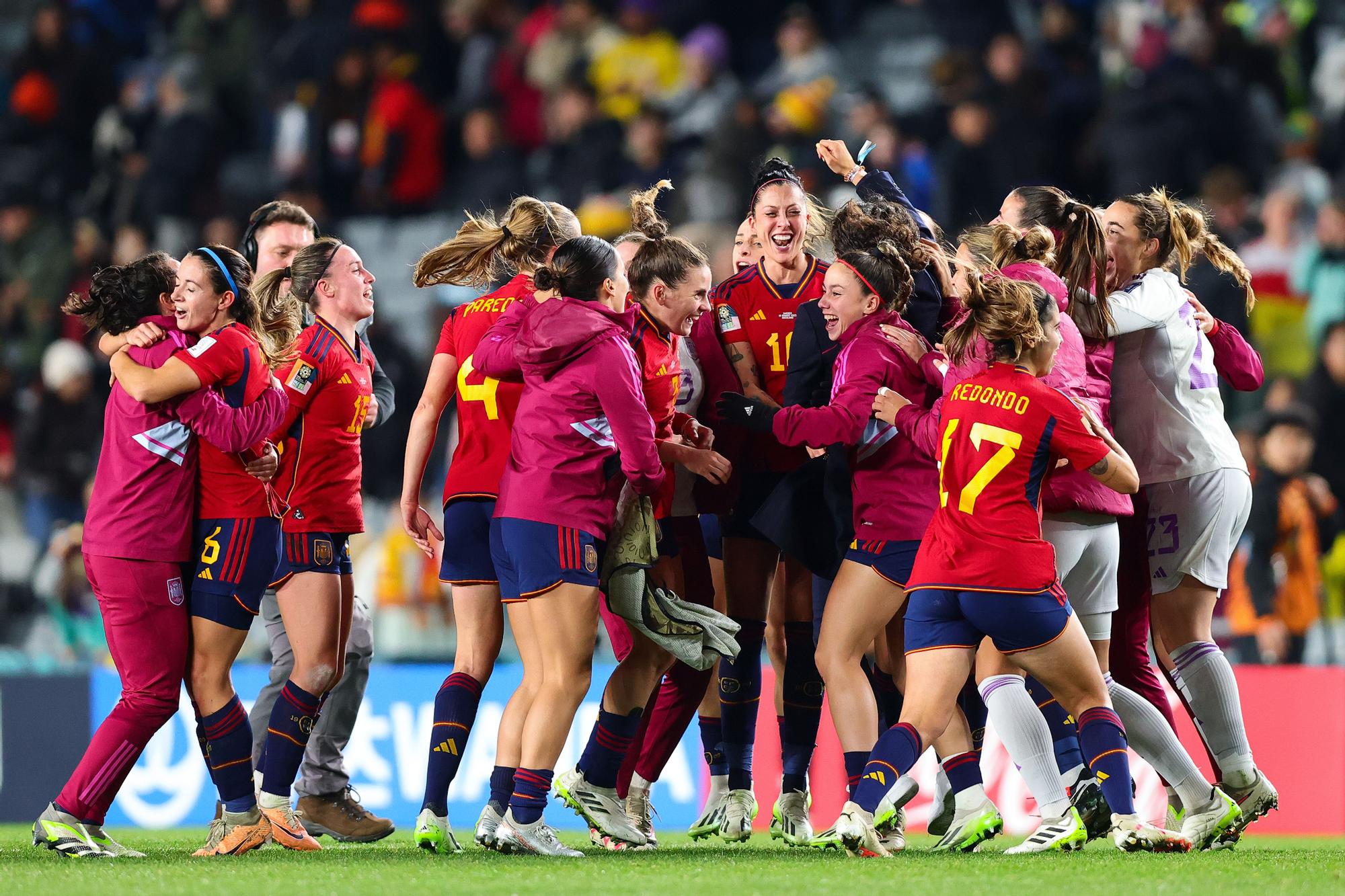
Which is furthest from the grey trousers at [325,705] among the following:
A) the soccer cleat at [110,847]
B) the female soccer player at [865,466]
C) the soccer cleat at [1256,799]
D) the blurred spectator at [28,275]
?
the blurred spectator at [28,275]

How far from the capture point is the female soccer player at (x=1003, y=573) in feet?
16.2

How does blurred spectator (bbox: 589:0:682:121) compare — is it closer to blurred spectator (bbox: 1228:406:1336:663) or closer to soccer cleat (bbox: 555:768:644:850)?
blurred spectator (bbox: 1228:406:1336:663)

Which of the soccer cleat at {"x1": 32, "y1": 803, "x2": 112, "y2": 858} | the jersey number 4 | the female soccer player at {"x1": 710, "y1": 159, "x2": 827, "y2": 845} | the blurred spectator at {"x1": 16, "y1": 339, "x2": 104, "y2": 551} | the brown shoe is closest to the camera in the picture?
the jersey number 4

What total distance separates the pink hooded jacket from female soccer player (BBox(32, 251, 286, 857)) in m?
0.86

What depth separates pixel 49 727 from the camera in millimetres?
8734

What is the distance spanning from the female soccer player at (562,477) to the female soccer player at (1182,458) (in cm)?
179

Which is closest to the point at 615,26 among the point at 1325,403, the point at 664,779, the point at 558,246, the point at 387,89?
the point at 387,89

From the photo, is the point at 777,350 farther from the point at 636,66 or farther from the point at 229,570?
the point at 636,66

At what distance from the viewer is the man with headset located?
6.39 metres

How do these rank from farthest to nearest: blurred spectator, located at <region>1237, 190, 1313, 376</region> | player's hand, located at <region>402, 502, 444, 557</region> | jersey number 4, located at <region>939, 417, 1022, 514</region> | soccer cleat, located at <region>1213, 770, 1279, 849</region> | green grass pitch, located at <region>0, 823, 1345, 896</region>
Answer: blurred spectator, located at <region>1237, 190, 1313, 376</region> < player's hand, located at <region>402, 502, 444, 557</region> < soccer cleat, located at <region>1213, 770, 1279, 849</region> < jersey number 4, located at <region>939, 417, 1022, 514</region> < green grass pitch, located at <region>0, 823, 1345, 896</region>

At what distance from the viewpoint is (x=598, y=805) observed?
5.68 meters

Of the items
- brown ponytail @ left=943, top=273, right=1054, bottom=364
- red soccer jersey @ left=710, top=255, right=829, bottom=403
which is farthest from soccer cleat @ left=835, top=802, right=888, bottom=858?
red soccer jersey @ left=710, top=255, right=829, bottom=403

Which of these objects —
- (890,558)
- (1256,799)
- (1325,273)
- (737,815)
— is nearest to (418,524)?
(737,815)

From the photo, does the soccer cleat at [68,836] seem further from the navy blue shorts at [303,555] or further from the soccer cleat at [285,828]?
the navy blue shorts at [303,555]
